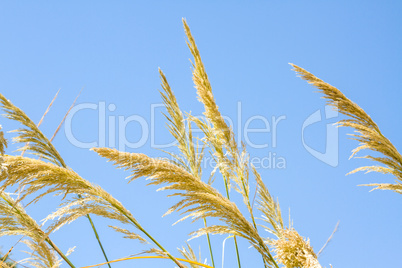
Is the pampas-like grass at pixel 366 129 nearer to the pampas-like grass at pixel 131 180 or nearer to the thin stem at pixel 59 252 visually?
the pampas-like grass at pixel 131 180

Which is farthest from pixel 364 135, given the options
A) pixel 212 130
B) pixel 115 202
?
pixel 115 202

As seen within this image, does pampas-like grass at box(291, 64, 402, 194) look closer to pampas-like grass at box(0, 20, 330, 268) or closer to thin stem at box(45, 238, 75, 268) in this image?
pampas-like grass at box(0, 20, 330, 268)

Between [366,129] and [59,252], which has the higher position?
[366,129]

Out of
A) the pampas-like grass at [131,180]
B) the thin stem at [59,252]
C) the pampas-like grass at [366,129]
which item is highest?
the pampas-like grass at [366,129]

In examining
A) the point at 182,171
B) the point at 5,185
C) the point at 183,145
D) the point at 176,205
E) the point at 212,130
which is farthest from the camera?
the point at 183,145

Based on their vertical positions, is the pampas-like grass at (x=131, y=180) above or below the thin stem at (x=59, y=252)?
above

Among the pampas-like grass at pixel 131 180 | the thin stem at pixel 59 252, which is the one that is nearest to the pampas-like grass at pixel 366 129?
the pampas-like grass at pixel 131 180

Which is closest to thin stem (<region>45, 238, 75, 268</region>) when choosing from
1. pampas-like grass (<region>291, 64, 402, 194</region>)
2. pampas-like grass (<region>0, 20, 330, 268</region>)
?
pampas-like grass (<region>0, 20, 330, 268</region>)

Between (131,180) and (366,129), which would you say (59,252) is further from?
(366,129)

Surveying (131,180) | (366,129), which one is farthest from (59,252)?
(366,129)

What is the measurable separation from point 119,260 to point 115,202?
298mm

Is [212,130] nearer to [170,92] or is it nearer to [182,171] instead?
[170,92]

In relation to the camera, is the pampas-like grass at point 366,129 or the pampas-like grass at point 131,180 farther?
the pampas-like grass at point 366,129

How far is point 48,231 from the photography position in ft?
6.54
